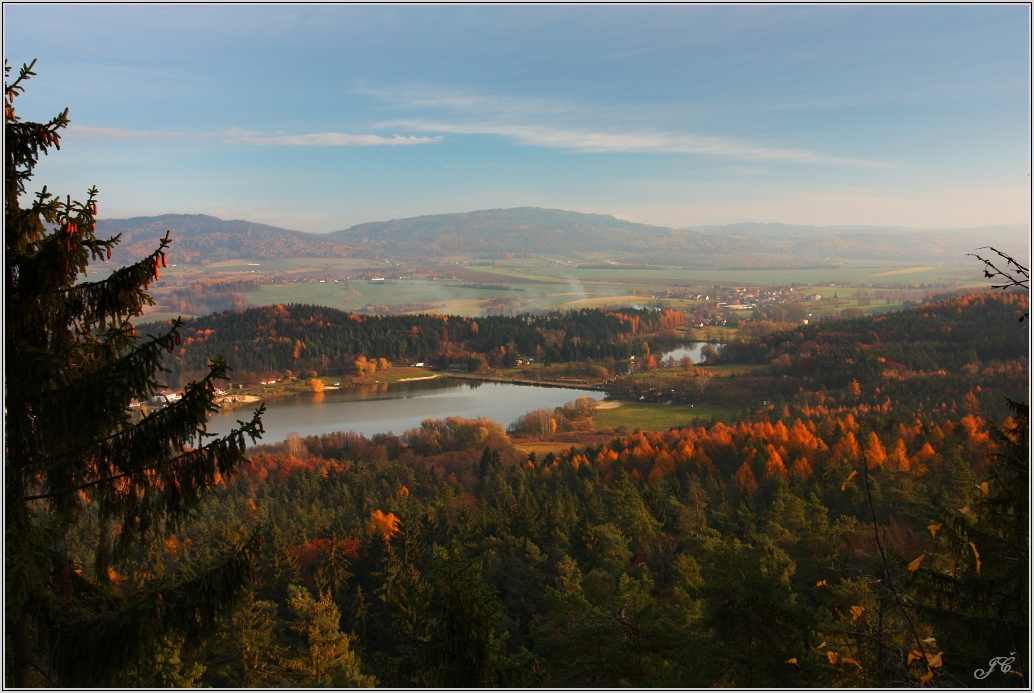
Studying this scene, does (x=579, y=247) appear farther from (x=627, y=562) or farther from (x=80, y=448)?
(x=80, y=448)

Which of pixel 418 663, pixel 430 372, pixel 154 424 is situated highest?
pixel 154 424

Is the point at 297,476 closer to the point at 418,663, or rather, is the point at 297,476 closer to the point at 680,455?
the point at 680,455

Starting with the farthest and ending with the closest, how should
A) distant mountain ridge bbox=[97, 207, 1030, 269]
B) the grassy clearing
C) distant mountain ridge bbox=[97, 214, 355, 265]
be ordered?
distant mountain ridge bbox=[97, 207, 1030, 269] < distant mountain ridge bbox=[97, 214, 355, 265] < the grassy clearing

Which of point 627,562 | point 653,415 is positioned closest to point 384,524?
point 627,562

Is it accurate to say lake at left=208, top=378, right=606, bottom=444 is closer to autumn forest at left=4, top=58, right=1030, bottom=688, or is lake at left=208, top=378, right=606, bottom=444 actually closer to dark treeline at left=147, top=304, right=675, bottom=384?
autumn forest at left=4, top=58, right=1030, bottom=688

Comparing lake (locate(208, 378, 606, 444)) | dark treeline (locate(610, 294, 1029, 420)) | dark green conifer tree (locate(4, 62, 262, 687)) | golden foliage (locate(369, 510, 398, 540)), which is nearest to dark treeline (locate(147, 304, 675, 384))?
lake (locate(208, 378, 606, 444))

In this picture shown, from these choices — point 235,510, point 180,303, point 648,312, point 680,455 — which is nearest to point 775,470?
point 680,455

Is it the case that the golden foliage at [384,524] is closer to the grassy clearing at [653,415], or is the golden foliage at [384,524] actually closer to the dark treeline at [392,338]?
the grassy clearing at [653,415]
